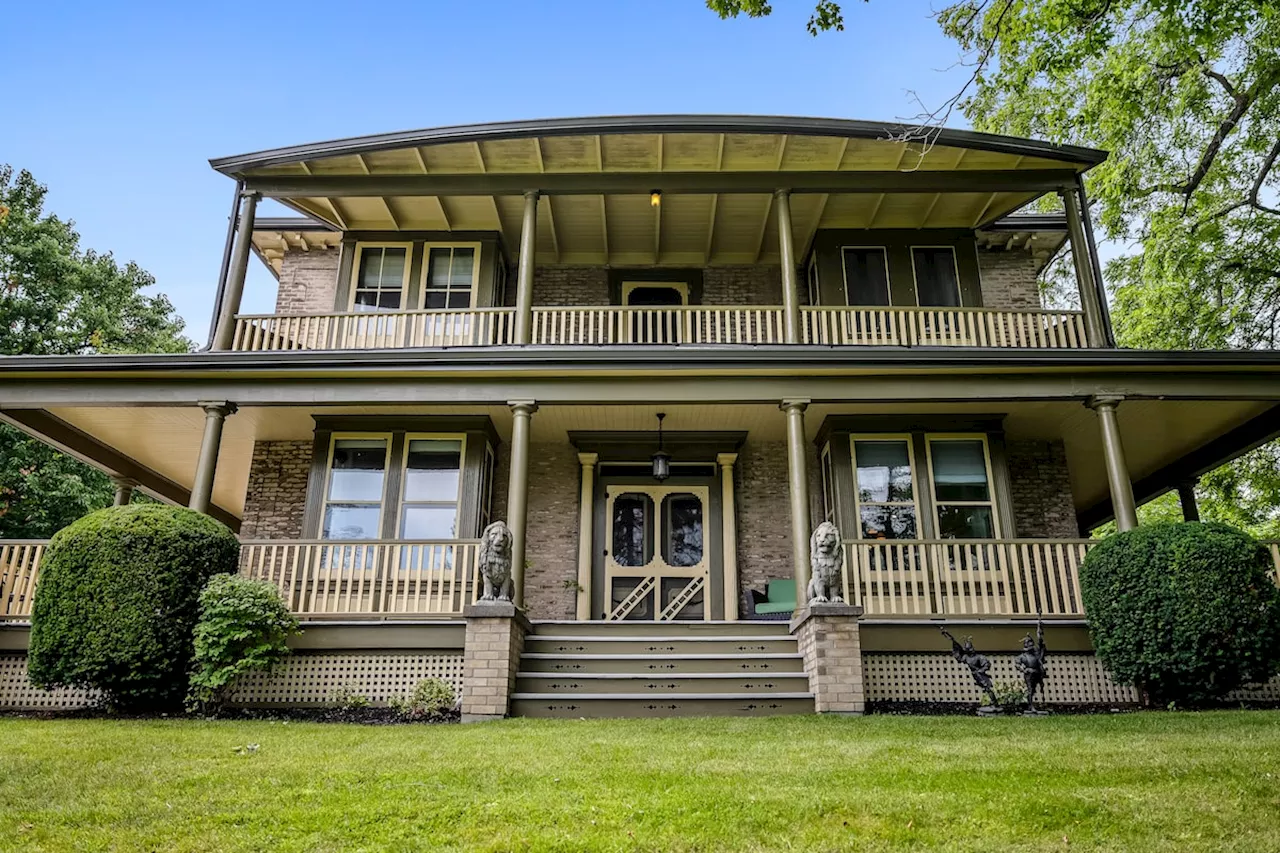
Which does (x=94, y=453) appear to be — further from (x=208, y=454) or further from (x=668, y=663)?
(x=668, y=663)

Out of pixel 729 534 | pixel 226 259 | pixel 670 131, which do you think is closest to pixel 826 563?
pixel 729 534

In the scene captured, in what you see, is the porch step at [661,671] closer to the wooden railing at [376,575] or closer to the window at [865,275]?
the wooden railing at [376,575]

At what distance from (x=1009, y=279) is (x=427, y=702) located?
10631mm

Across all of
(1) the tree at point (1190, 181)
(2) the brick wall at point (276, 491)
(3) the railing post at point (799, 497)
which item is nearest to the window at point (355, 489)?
(2) the brick wall at point (276, 491)

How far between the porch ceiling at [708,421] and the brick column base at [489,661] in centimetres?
346

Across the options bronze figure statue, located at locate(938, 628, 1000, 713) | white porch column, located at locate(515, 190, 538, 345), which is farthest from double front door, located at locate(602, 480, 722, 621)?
bronze figure statue, located at locate(938, 628, 1000, 713)

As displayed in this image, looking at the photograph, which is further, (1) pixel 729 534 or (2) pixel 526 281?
(1) pixel 729 534

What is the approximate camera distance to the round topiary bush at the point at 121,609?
322 inches

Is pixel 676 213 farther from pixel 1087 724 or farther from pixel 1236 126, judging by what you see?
pixel 1236 126

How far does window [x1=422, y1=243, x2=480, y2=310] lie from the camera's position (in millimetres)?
13098

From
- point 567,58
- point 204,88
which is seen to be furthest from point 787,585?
point 204,88

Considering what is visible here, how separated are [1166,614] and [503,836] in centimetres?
697

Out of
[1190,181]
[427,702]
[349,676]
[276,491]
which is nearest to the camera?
[427,702]

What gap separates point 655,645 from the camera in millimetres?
9430
